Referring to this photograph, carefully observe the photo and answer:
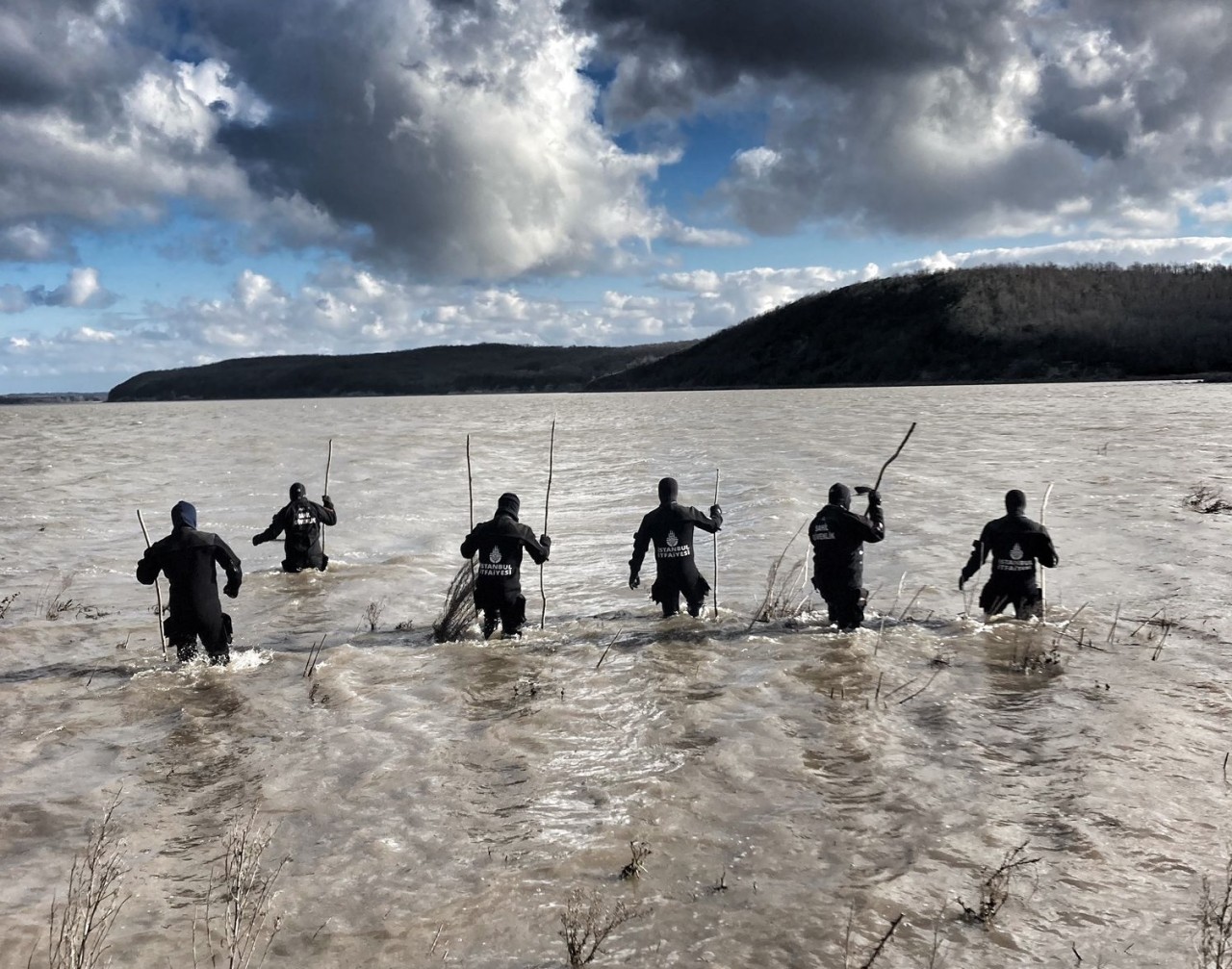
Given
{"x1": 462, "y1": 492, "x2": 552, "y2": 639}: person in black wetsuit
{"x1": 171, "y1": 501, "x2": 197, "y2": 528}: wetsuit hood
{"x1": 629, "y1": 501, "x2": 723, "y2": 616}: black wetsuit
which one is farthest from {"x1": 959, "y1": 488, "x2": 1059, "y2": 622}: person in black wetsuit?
{"x1": 171, "y1": 501, "x2": 197, "y2": 528}: wetsuit hood

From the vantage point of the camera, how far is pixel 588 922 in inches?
172

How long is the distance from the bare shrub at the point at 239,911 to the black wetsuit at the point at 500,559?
16.5 feet

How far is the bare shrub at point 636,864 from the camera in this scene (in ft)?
17.0

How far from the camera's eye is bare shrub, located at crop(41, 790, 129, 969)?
3806 millimetres

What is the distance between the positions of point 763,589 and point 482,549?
5.01 metres

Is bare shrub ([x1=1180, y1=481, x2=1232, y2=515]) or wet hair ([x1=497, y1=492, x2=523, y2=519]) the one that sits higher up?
wet hair ([x1=497, y1=492, x2=523, y2=519])

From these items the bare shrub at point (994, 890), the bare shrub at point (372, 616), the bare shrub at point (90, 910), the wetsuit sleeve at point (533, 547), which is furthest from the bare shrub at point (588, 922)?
the bare shrub at point (372, 616)

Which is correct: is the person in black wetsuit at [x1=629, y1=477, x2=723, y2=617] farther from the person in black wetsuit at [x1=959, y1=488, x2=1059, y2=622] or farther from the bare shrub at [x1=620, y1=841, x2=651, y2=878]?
the bare shrub at [x1=620, y1=841, x2=651, y2=878]

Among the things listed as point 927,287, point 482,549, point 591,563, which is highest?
point 927,287

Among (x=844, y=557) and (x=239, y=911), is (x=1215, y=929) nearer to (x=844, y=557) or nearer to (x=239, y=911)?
(x=239, y=911)

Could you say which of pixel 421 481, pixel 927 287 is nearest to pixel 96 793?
pixel 421 481

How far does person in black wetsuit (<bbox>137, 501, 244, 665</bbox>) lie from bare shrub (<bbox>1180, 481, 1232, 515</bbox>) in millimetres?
18346

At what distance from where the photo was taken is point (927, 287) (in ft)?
522

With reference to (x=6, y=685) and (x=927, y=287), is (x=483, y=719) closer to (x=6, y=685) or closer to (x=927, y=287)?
(x=6, y=685)
